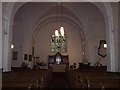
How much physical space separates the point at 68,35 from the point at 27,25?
7.99 m

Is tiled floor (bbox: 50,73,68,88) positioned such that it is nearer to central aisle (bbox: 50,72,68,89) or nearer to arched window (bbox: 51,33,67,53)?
central aisle (bbox: 50,72,68,89)

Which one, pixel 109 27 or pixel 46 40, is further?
pixel 46 40

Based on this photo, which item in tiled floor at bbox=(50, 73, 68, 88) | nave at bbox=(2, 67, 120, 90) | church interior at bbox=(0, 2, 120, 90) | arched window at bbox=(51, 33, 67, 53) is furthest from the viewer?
arched window at bbox=(51, 33, 67, 53)

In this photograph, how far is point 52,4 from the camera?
1816 centimetres

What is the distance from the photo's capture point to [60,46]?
26.6m

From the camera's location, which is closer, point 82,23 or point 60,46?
point 82,23

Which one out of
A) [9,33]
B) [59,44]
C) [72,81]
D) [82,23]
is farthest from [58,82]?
[59,44]

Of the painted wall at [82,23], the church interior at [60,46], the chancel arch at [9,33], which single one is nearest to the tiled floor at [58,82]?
the church interior at [60,46]

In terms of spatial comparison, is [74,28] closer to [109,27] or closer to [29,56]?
[29,56]

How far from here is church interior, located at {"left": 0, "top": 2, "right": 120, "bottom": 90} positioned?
7.47 meters

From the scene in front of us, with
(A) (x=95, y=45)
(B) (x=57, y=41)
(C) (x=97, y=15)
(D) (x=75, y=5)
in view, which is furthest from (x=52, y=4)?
(B) (x=57, y=41)

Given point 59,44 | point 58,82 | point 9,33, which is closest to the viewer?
point 9,33

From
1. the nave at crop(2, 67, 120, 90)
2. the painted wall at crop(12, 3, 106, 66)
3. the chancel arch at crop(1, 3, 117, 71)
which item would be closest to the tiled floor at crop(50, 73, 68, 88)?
the chancel arch at crop(1, 3, 117, 71)

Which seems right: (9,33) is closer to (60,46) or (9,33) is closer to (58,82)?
(58,82)
